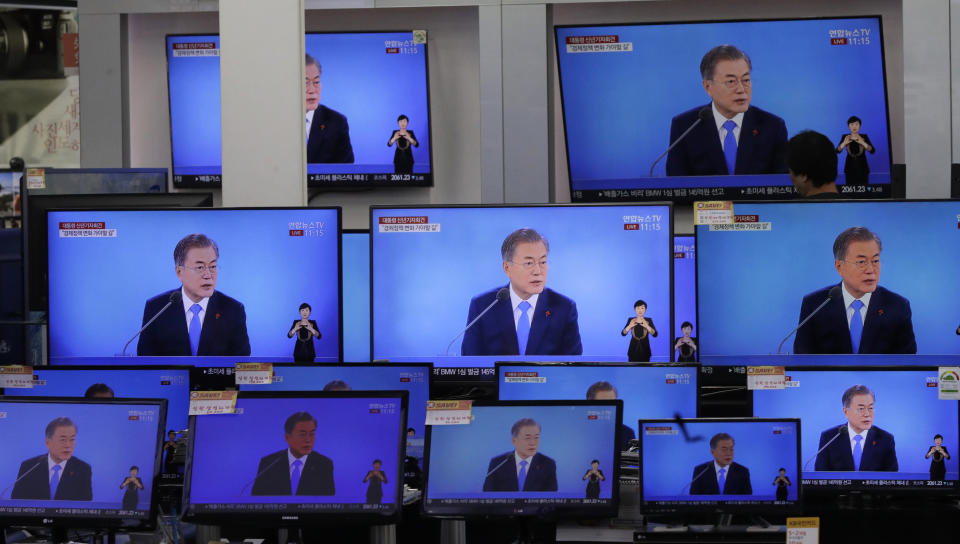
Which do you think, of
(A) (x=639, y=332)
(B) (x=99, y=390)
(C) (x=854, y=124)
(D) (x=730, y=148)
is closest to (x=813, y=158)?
(A) (x=639, y=332)

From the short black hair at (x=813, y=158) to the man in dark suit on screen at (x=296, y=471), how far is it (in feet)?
7.76

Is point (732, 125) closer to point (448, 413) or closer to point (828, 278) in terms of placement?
point (828, 278)

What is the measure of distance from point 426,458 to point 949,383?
4.42 feet

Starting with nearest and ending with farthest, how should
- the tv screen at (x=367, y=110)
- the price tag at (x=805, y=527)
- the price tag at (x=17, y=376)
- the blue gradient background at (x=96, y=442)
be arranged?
1. the price tag at (x=805, y=527)
2. the blue gradient background at (x=96, y=442)
3. the price tag at (x=17, y=376)
4. the tv screen at (x=367, y=110)

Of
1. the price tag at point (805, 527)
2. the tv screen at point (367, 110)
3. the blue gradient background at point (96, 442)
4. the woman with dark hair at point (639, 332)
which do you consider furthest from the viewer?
the tv screen at point (367, 110)

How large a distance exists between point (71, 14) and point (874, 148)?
6.25 metres

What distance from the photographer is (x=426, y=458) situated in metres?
2.34

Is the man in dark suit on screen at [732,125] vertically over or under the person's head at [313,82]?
under

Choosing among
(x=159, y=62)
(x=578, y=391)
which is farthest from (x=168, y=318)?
(x=159, y=62)

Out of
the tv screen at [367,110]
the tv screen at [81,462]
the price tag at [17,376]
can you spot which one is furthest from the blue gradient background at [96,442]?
the tv screen at [367,110]

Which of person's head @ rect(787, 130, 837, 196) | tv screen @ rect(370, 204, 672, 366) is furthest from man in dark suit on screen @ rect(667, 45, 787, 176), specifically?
tv screen @ rect(370, 204, 672, 366)

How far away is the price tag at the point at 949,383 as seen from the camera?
2644mm

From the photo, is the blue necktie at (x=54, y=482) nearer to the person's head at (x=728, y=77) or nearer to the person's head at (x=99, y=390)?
the person's head at (x=99, y=390)

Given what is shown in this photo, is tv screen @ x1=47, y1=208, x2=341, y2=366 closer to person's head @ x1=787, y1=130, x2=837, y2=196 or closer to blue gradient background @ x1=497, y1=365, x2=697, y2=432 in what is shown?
blue gradient background @ x1=497, y1=365, x2=697, y2=432
